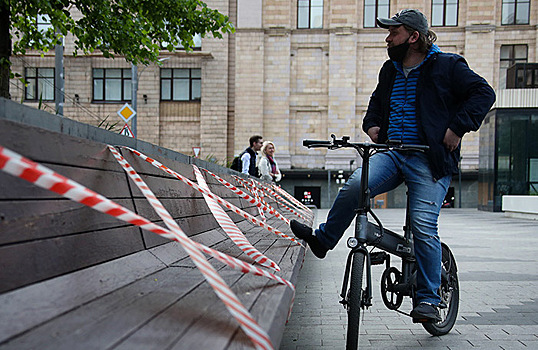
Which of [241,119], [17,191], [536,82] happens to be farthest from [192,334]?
[241,119]

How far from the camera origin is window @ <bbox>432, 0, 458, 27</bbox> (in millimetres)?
38000

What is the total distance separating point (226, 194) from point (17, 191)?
3.78m

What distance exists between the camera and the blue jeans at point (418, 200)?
3.45m

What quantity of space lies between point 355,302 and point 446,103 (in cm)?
147

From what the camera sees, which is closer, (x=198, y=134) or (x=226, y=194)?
(x=226, y=194)

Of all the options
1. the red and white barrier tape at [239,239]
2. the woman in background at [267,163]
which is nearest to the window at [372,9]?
the woman in background at [267,163]

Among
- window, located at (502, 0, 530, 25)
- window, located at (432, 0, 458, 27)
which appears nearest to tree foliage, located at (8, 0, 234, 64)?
window, located at (432, 0, 458, 27)

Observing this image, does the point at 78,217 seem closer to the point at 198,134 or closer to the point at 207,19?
the point at 207,19

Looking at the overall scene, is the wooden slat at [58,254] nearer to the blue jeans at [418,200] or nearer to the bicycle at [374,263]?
the bicycle at [374,263]

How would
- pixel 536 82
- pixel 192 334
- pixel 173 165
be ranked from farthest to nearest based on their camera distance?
pixel 536 82 → pixel 173 165 → pixel 192 334

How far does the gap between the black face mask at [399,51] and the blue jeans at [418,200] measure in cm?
64

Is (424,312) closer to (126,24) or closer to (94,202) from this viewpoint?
(94,202)

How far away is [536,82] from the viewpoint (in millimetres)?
28062

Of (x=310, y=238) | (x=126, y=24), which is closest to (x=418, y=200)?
(x=310, y=238)
